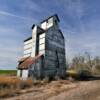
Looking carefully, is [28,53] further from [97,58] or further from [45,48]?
[97,58]

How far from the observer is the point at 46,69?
25.6 m

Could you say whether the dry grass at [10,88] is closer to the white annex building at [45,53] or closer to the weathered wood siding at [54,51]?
the white annex building at [45,53]

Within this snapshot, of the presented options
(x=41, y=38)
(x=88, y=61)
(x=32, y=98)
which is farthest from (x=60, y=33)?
(x=88, y=61)

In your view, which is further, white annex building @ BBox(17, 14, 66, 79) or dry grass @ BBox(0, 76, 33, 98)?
white annex building @ BBox(17, 14, 66, 79)

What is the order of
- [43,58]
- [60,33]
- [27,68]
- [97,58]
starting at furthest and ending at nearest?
[97,58] < [60,33] < [43,58] < [27,68]

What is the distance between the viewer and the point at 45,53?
83.8ft

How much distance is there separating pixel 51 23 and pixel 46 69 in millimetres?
8067

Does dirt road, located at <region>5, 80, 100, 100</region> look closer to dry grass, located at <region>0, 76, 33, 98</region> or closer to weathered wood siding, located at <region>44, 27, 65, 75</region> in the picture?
dry grass, located at <region>0, 76, 33, 98</region>

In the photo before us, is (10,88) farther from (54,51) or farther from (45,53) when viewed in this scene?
(54,51)

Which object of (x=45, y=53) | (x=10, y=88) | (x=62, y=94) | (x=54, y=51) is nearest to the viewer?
(x=62, y=94)

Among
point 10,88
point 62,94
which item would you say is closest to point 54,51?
point 10,88

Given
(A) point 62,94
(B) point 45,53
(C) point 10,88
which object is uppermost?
(B) point 45,53

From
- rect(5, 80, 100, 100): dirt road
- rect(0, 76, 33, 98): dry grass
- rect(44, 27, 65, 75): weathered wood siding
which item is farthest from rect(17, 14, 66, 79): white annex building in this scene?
rect(5, 80, 100, 100): dirt road

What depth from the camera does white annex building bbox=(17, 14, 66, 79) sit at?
79.5ft
